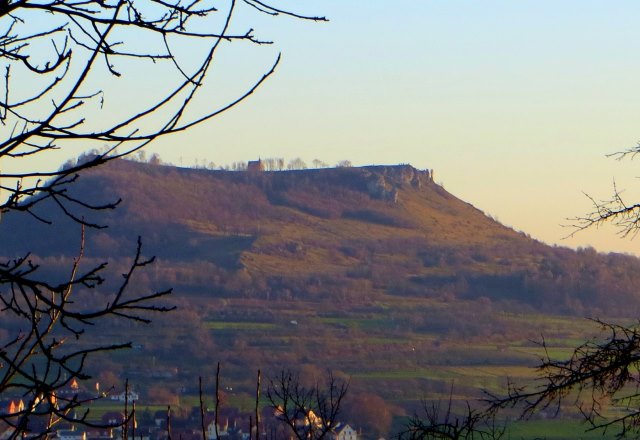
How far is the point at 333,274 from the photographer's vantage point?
10581cm

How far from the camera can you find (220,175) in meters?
135

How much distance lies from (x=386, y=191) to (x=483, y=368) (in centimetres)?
7534

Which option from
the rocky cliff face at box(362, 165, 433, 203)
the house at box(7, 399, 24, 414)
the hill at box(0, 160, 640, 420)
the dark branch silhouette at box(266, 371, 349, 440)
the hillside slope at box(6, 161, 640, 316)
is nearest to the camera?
the dark branch silhouette at box(266, 371, 349, 440)

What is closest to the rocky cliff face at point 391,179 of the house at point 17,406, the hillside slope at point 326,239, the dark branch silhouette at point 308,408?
the hillside slope at point 326,239

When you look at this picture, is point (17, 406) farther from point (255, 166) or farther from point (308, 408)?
point (255, 166)

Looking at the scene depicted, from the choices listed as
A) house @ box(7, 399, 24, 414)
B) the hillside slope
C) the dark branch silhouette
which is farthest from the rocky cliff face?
the dark branch silhouette

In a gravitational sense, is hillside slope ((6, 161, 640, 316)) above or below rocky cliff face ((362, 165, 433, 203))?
below

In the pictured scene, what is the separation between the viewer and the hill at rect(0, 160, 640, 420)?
2429 inches

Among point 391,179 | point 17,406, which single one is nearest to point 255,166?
point 391,179

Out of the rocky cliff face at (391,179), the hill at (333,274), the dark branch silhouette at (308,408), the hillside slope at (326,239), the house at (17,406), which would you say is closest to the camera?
the dark branch silhouette at (308,408)

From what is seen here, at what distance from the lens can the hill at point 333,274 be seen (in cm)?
6169

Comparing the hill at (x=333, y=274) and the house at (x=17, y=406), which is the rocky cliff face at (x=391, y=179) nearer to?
the hill at (x=333, y=274)

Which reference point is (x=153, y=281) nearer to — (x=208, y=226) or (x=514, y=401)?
(x=208, y=226)

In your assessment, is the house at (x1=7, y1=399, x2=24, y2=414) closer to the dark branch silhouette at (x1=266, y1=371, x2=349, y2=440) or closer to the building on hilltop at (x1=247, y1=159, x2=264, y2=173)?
the dark branch silhouette at (x1=266, y1=371, x2=349, y2=440)
